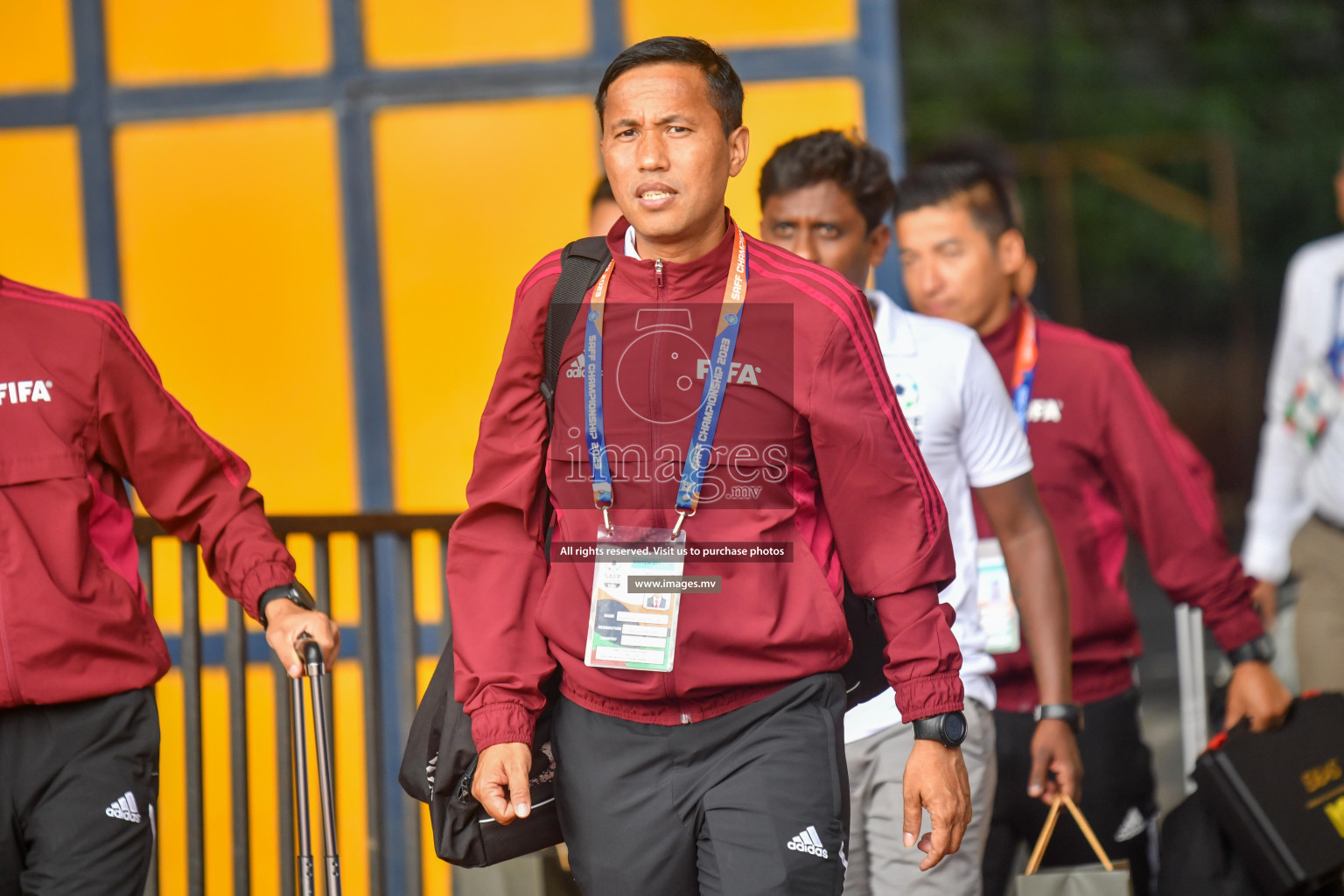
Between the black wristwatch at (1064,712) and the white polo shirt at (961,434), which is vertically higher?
the white polo shirt at (961,434)

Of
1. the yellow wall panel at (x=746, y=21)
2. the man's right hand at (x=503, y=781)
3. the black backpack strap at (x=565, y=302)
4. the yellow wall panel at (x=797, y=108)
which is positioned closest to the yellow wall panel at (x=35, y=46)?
the yellow wall panel at (x=746, y=21)

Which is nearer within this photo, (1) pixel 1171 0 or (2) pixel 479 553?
(2) pixel 479 553

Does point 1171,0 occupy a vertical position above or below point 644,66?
above

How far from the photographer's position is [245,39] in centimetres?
627

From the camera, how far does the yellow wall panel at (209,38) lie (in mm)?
6254

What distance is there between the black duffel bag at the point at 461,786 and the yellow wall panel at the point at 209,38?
13.3 ft

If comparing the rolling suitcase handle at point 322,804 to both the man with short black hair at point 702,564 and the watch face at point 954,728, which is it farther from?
the watch face at point 954,728

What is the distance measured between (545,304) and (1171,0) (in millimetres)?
30317

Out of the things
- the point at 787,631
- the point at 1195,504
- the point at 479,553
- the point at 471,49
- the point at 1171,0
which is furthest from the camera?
the point at 1171,0

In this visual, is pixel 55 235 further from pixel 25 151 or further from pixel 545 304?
pixel 545 304

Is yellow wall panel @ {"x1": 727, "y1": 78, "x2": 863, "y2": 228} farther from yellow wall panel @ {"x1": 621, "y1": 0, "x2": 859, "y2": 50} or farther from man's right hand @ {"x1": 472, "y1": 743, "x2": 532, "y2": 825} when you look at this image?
man's right hand @ {"x1": 472, "y1": 743, "x2": 532, "y2": 825}

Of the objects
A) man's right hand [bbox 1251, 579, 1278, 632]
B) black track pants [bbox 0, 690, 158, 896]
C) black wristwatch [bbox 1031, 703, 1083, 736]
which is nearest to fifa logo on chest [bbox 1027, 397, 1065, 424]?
black wristwatch [bbox 1031, 703, 1083, 736]

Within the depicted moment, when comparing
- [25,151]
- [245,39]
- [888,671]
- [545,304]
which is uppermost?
[245,39]

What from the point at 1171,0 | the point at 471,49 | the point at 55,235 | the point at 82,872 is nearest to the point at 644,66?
the point at 82,872
